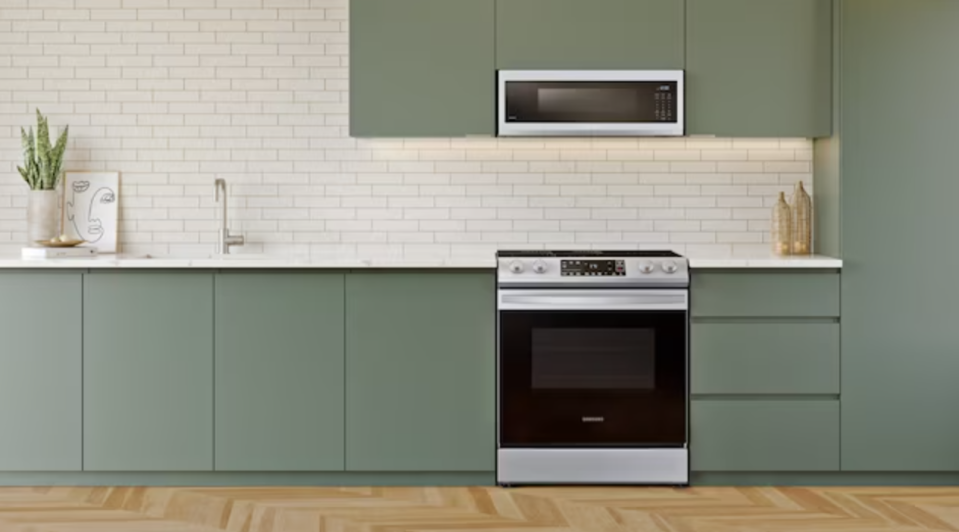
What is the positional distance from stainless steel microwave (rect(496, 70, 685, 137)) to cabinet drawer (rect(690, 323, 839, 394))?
2.74 ft

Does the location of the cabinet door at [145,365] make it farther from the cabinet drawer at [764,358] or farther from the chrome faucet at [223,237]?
the cabinet drawer at [764,358]

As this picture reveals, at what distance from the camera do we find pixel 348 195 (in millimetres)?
4746

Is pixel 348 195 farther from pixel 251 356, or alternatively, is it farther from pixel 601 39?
pixel 601 39

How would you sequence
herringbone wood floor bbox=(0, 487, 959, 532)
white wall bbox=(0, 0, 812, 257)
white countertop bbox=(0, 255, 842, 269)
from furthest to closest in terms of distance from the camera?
white wall bbox=(0, 0, 812, 257) → white countertop bbox=(0, 255, 842, 269) → herringbone wood floor bbox=(0, 487, 959, 532)

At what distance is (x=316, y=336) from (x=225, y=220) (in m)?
0.85

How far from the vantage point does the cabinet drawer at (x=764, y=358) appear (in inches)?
161

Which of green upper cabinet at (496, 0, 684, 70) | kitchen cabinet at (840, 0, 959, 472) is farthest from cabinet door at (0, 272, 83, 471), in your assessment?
kitchen cabinet at (840, 0, 959, 472)

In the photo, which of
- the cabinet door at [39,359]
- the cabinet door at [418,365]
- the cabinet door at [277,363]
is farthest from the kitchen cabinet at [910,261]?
the cabinet door at [39,359]

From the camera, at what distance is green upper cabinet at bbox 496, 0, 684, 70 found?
14.2 feet

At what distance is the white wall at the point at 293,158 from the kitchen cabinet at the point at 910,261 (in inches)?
25.3

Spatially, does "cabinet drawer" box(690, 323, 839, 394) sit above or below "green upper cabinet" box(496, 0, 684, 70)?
below

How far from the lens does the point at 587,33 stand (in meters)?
4.32

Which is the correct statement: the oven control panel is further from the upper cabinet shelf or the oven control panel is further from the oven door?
the upper cabinet shelf

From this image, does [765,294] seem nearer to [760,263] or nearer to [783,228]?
[760,263]
